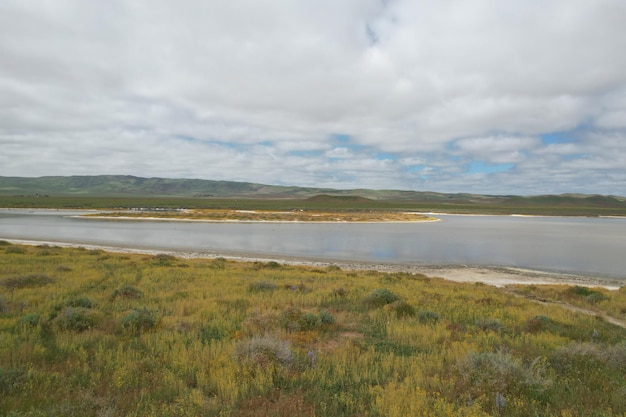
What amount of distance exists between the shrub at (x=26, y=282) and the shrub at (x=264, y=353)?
1126 cm

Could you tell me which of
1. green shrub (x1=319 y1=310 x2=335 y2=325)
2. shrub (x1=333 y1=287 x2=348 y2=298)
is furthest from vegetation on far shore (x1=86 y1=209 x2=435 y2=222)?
green shrub (x1=319 y1=310 x2=335 y2=325)

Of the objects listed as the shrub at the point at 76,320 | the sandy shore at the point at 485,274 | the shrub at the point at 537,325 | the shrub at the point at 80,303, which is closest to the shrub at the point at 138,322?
the shrub at the point at 76,320

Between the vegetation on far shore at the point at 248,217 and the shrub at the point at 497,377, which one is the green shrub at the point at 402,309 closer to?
the shrub at the point at 497,377

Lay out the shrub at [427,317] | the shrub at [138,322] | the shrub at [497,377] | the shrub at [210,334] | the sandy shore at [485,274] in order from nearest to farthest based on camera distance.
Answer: the shrub at [497,377], the shrub at [210,334], the shrub at [138,322], the shrub at [427,317], the sandy shore at [485,274]

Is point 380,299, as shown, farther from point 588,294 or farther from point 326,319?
point 588,294

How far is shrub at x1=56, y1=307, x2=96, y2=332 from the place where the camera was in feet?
28.7

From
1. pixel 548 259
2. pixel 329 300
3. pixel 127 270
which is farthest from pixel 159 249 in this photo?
pixel 548 259

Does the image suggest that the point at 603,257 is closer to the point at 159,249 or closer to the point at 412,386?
the point at 412,386

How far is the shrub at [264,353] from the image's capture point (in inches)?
265

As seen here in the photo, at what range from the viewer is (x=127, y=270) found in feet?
63.3

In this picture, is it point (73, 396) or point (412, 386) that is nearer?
point (73, 396)

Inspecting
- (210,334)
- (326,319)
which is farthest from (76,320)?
(326,319)

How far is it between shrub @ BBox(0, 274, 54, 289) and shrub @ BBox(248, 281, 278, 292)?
26.0 feet

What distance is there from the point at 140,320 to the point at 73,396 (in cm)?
378
